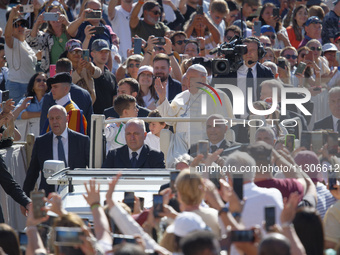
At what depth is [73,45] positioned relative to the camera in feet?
40.5

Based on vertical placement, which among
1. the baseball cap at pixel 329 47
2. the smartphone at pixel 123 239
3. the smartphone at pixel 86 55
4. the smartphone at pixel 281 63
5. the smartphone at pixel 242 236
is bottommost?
the smartphone at pixel 123 239

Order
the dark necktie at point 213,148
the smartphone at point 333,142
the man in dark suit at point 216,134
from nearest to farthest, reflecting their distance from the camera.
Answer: the smartphone at point 333,142 < the dark necktie at point 213,148 < the man in dark suit at point 216,134

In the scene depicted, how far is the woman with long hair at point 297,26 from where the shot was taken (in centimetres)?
1636

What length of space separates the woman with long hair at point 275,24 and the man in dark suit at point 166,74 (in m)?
4.41

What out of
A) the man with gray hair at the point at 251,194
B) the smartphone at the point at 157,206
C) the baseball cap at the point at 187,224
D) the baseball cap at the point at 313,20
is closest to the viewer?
the baseball cap at the point at 187,224

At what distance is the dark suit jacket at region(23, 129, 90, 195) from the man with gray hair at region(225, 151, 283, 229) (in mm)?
3546

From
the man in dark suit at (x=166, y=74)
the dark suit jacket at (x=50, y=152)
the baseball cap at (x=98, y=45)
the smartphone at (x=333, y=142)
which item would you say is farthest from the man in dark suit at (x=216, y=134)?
the baseball cap at (x=98, y=45)

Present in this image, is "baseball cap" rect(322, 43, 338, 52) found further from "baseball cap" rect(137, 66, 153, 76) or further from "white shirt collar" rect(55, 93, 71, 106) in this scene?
"white shirt collar" rect(55, 93, 71, 106)

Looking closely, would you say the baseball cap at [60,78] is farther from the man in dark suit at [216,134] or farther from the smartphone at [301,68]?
the smartphone at [301,68]

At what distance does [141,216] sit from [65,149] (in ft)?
10.9

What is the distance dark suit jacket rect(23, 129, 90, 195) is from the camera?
1009cm

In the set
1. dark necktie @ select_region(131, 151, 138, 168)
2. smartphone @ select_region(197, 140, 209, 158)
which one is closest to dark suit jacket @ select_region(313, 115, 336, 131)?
dark necktie @ select_region(131, 151, 138, 168)

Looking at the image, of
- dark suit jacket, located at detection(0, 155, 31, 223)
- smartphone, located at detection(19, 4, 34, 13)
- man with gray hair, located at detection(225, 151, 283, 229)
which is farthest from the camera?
smartphone, located at detection(19, 4, 34, 13)

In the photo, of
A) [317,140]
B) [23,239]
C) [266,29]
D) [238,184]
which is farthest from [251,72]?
[23,239]
